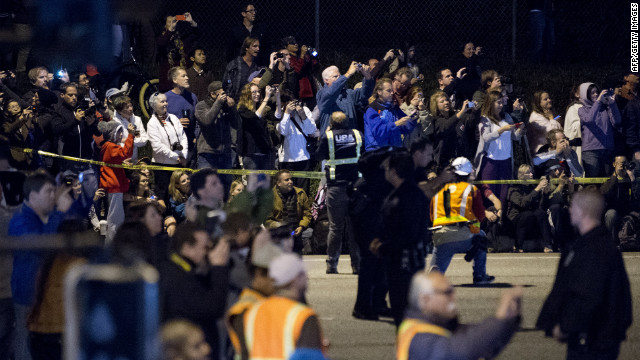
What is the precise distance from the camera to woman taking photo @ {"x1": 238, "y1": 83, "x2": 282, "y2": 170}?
15.4 m

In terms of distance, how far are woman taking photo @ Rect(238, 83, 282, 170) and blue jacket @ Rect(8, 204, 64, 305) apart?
7.10 meters

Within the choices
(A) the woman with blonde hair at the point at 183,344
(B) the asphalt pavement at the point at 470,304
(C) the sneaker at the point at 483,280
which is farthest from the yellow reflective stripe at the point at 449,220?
(A) the woman with blonde hair at the point at 183,344

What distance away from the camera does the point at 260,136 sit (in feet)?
50.7

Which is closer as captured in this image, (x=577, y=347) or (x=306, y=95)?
(x=577, y=347)

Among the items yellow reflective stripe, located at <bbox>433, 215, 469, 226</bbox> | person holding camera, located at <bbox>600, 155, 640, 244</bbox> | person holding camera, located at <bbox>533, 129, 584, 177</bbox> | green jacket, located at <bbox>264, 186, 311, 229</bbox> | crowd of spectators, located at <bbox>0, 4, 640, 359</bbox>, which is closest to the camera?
crowd of spectators, located at <bbox>0, 4, 640, 359</bbox>

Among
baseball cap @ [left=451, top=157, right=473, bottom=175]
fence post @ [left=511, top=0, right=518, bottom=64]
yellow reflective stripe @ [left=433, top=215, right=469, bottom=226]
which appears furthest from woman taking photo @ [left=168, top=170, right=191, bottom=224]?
fence post @ [left=511, top=0, right=518, bottom=64]

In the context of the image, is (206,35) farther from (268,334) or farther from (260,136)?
(268,334)

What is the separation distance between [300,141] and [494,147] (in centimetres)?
312

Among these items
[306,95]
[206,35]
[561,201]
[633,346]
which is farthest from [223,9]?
[633,346]

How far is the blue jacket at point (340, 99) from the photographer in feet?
47.9

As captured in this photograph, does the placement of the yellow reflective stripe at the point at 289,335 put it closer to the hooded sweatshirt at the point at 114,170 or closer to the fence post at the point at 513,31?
the hooded sweatshirt at the point at 114,170

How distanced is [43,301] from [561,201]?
10.9 m

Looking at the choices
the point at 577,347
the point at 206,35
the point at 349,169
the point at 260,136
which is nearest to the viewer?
the point at 577,347

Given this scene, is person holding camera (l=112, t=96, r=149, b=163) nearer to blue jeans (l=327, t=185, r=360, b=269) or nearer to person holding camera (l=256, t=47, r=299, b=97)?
person holding camera (l=256, t=47, r=299, b=97)
